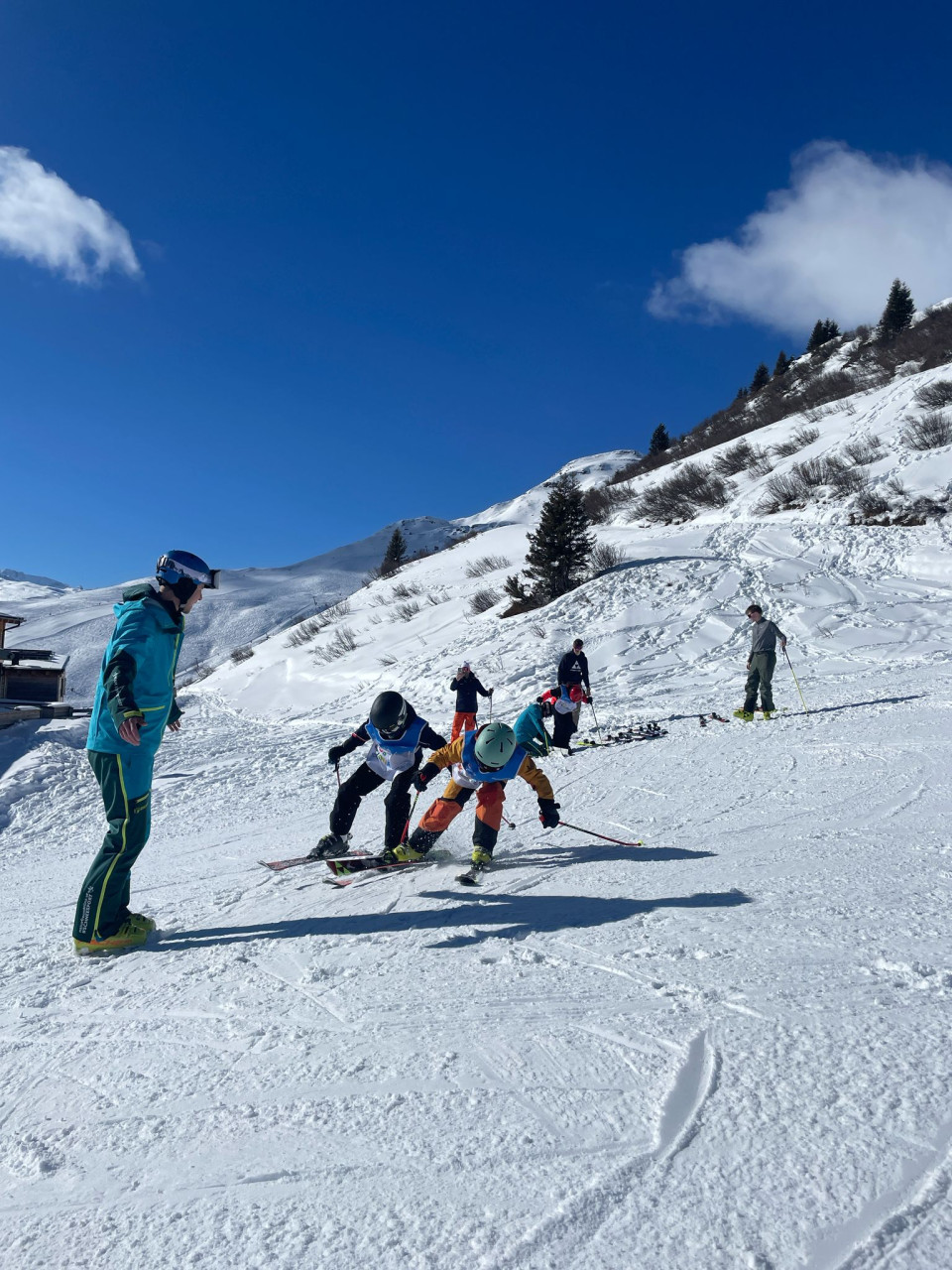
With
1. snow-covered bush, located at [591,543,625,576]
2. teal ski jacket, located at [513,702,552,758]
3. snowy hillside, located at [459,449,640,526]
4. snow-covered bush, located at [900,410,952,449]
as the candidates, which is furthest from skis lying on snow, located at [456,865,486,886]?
snowy hillside, located at [459,449,640,526]

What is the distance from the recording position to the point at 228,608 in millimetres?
52156

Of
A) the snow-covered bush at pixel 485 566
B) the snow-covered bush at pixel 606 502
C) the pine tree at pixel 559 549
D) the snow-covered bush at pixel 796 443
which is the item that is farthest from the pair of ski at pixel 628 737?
the snow-covered bush at pixel 796 443

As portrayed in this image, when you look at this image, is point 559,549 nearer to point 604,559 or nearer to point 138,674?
point 604,559

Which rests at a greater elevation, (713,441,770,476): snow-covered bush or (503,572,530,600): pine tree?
(713,441,770,476): snow-covered bush

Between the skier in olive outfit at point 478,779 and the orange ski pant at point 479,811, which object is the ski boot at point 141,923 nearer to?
the skier in olive outfit at point 478,779

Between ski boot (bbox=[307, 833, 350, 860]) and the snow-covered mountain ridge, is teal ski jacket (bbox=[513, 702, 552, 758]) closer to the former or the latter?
ski boot (bbox=[307, 833, 350, 860])

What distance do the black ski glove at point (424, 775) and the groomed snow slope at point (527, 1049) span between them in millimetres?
627

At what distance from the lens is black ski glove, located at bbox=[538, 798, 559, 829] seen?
5.71 meters

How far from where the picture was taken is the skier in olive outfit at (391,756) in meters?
5.45

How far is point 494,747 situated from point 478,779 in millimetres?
283

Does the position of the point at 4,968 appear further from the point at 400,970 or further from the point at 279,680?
the point at 279,680

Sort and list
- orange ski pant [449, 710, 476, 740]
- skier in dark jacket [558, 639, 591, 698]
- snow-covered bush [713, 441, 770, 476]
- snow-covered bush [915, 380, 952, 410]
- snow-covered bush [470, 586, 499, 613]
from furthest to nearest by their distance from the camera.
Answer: snow-covered bush [713, 441, 770, 476] → snow-covered bush [915, 380, 952, 410] → snow-covered bush [470, 586, 499, 613] → skier in dark jacket [558, 639, 591, 698] → orange ski pant [449, 710, 476, 740]

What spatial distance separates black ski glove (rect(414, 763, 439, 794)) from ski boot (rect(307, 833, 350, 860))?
78cm

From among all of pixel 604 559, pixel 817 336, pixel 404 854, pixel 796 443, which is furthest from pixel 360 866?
pixel 817 336
